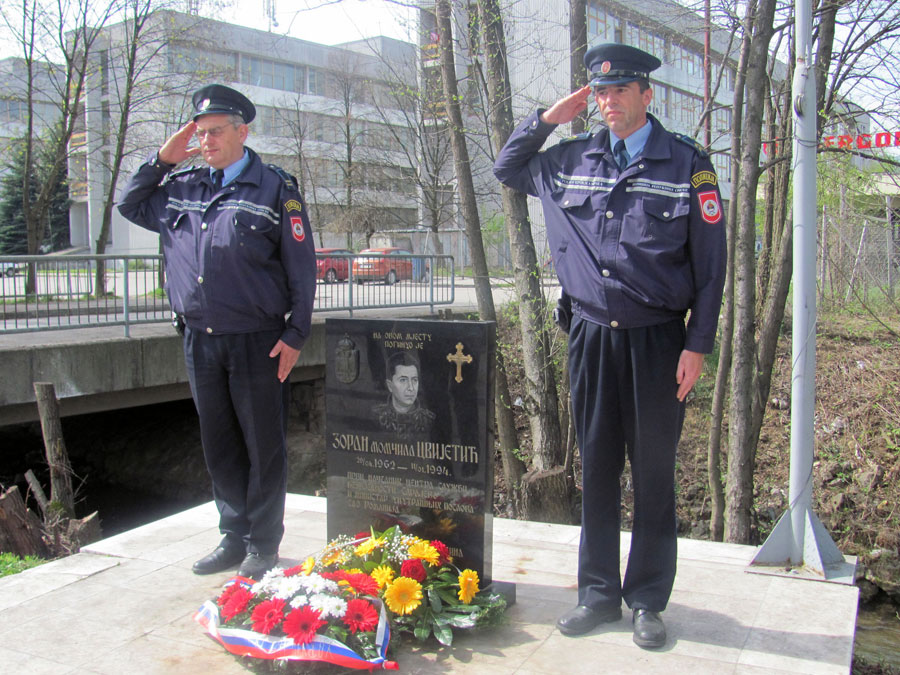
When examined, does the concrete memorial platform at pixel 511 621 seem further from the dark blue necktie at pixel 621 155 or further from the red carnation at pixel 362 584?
the dark blue necktie at pixel 621 155

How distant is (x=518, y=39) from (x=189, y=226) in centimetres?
587

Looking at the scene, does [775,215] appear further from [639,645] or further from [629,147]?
[639,645]

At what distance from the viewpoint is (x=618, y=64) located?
323cm

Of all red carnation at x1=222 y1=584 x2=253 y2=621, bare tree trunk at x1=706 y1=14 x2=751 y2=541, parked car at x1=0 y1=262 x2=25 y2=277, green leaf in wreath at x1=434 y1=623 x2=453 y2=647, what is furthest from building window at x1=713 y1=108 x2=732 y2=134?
parked car at x1=0 y1=262 x2=25 y2=277

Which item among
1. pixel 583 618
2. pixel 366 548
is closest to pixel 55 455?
pixel 366 548

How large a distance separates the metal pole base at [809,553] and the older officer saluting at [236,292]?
2.43 m

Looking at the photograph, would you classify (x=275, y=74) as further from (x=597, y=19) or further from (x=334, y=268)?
(x=597, y=19)

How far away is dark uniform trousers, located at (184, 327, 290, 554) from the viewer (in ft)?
13.2

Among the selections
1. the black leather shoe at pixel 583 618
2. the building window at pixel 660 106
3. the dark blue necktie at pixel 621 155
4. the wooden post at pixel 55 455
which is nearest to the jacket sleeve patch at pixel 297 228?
the dark blue necktie at pixel 621 155

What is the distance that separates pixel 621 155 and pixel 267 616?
7.35 feet

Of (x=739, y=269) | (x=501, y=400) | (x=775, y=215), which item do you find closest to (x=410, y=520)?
(x=739, y=269)

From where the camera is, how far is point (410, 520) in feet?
12.7

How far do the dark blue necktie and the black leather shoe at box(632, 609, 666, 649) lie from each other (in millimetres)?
1774

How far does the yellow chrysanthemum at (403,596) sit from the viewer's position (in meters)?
3.35
